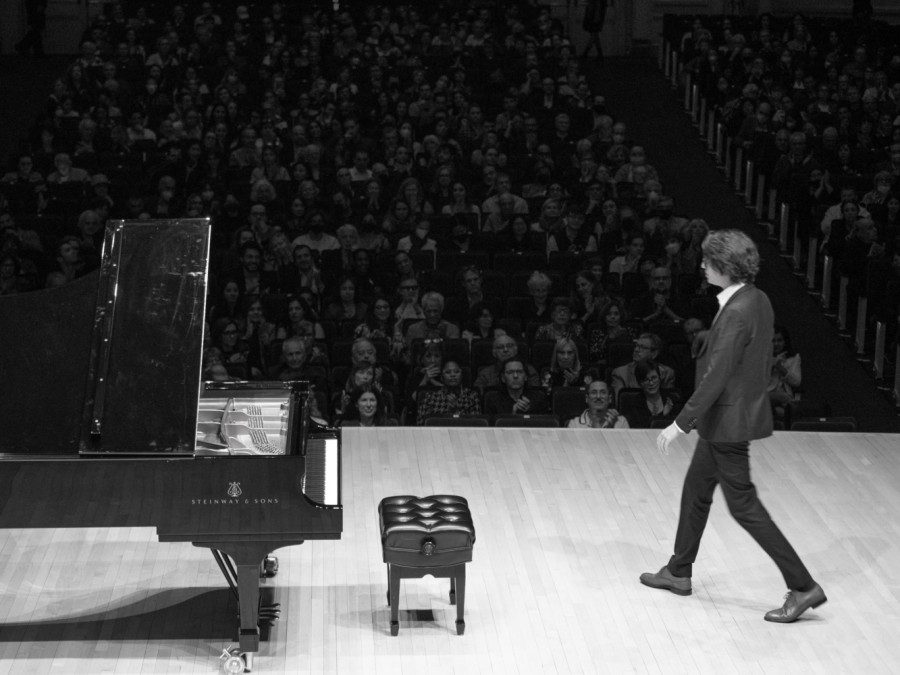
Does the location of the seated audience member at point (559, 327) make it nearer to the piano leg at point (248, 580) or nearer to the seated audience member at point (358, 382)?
the seated audience member at point (358, 382)

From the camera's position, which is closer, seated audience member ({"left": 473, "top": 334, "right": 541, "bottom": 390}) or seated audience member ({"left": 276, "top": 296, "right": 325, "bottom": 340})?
seated audience member ({"left": 473, "top": 334, "right": 541, "bottom": 390})

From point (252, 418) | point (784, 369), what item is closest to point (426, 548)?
point (252, 418)

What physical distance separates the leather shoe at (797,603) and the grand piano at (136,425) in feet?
4.86

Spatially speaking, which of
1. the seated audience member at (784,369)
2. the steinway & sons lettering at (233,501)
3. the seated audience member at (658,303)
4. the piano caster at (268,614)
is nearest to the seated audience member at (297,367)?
the seated audience member at (658,303)

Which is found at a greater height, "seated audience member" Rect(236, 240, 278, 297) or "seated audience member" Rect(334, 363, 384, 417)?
"seated audience member" Rect(236, 240, 278, 297)

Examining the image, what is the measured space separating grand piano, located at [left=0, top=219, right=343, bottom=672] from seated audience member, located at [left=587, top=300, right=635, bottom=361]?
387 cm

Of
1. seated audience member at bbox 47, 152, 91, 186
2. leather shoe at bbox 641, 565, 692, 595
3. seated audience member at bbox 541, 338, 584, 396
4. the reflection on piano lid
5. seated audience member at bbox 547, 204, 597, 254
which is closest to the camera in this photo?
the reflection on piano lid

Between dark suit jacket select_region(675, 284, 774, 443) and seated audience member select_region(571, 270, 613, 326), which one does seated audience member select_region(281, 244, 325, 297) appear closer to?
seated audience member select_region(571, 270, 613, 326)

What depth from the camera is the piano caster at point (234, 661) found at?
3674 mm

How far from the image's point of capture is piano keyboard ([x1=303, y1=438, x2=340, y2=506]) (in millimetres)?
3754

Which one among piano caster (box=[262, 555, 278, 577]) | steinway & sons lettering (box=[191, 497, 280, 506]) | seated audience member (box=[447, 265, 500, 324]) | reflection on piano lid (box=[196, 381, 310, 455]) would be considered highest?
reflection on piano lid (box=[196, 381, 310, 455])

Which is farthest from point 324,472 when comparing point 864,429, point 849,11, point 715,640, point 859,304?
point 849,11

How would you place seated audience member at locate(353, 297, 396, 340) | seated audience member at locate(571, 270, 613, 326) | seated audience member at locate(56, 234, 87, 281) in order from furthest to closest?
seated audience member at locate(56, 234, 87, 281)
seated audience member at locate(571, 270, 613, 326)
seated audience member at locate(353, 297, 396, 340)

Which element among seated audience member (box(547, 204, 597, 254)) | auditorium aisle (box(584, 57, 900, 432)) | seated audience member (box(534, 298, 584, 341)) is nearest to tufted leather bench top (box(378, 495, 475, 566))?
seated audience member (box(534, 298, 584, 341))
